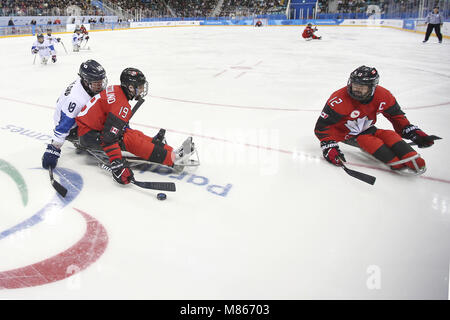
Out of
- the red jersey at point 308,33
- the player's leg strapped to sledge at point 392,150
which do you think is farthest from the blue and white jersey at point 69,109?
the red jersey at point 308,33

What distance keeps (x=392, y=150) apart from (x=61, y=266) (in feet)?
7.99

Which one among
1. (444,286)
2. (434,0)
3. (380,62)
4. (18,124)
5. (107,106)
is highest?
(434,0)

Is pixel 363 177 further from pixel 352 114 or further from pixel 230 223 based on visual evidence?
pixel 230 223

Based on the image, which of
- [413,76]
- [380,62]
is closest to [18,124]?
[413,76]

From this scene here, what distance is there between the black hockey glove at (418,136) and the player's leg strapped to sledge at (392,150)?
169mm

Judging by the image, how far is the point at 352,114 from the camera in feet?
9.13

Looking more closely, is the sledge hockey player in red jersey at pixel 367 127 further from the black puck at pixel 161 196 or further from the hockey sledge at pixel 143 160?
the black puck at pixel 161 196

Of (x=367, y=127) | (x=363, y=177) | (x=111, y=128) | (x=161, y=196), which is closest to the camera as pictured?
(x=161, y=196)

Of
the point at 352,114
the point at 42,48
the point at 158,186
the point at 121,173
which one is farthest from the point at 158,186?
the point at 42,48

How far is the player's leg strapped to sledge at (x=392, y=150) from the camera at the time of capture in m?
2.51

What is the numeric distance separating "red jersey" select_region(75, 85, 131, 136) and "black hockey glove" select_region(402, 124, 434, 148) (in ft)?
7.42

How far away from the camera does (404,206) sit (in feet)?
7.21

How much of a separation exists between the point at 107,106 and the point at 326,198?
1707mm

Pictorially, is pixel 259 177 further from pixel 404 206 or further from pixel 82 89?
pixel 82 89
